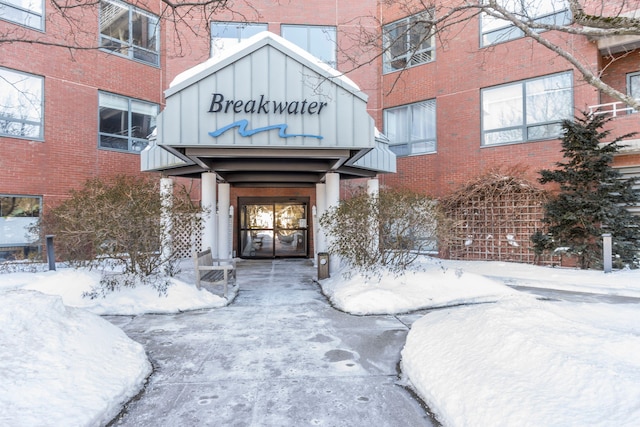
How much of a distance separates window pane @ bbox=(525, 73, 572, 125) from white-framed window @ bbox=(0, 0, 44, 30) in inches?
603

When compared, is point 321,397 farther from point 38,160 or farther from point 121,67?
point 121,67

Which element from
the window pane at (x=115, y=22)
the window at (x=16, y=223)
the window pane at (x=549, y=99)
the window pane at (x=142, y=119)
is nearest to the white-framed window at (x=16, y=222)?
the window at (x=16, y=223)

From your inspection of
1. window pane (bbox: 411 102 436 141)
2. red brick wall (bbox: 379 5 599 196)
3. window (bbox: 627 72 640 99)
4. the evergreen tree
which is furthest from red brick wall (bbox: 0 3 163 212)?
window (bbox: 627 72 640 99)

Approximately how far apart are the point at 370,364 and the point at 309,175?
8246 millimetres

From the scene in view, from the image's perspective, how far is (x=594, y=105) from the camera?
11047 millimetres

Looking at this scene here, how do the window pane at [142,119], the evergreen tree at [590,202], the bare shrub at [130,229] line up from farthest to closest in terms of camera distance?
the window pane at [142,119] → the evergreen tree at [590,202] → the bare shrub at [130,229]

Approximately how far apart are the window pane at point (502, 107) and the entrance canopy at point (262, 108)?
737 cm

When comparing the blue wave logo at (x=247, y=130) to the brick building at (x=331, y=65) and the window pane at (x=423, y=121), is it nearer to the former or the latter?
the brick building at (x=331, y=65)

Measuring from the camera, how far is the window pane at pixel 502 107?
1248 cm

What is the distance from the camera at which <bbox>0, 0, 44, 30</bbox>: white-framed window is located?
36.7 feet

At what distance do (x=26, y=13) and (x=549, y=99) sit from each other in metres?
16.1

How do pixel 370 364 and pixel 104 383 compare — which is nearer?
pixel 104 383

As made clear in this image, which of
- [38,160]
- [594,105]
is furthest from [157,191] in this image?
[594,105]

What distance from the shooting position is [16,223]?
11.2 metres
